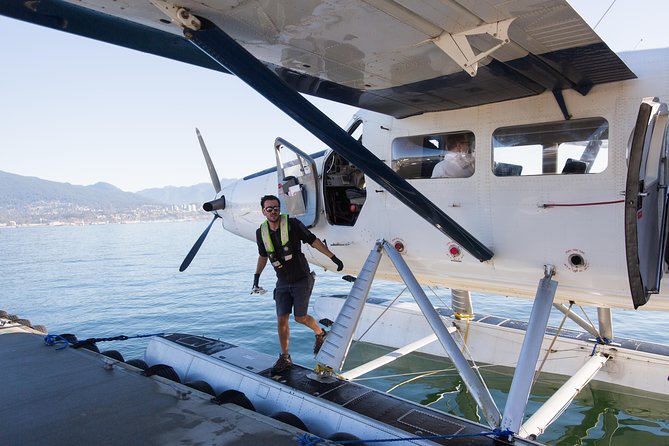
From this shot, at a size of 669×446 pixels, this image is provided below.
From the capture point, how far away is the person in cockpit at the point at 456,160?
4.84 m

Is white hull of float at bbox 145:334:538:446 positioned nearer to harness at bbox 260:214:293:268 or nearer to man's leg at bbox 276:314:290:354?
man's leg at bbox 276:314:290:354

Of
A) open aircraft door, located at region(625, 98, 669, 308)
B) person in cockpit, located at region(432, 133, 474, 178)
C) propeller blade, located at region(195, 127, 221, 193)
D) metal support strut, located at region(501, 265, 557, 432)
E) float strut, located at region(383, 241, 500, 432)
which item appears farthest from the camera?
propeller blade, located at region(195, 127, 221, 193)

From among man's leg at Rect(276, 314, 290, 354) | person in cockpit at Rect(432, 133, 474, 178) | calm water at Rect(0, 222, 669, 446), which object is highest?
person in cockpit at Rect(432, 133, 474, 178)

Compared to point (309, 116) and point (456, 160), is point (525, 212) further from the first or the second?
point (309, 116)

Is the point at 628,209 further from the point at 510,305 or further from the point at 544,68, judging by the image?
the point at 510,305

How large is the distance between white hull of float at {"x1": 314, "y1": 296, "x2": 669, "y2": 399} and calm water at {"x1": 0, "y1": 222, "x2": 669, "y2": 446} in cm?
26

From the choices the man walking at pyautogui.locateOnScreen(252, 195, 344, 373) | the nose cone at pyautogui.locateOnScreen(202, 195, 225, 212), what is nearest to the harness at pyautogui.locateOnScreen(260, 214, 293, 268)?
the man walking at pyautogui.locateOnScreen(252, 195, 344, 373)

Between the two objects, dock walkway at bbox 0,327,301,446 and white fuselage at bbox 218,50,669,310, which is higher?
white fuselage at bbox 218,50,669,310

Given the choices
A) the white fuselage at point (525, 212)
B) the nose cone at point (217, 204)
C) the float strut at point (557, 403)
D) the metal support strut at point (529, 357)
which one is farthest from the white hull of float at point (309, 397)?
the nose cone at point (217, 204)

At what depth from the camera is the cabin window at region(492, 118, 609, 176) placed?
13.4 ft

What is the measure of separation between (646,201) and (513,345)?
4712 millimetres

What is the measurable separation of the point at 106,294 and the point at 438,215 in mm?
16621

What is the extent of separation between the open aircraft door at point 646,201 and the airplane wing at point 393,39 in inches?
29.6

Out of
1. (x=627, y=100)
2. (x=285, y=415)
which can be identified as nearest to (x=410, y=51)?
(x=627, y=100)
